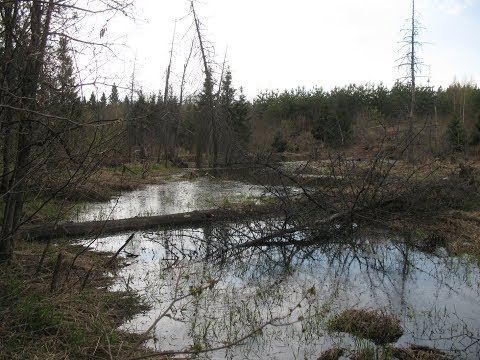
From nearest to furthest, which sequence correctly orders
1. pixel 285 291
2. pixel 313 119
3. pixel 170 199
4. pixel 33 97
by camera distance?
pixel 33 97 → pixel 285 291 → pixel 170 199 → pixel 313 119

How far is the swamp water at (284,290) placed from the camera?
5.62 meters

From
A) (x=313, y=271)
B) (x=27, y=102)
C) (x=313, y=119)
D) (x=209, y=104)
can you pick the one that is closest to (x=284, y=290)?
(x=313, y=271)

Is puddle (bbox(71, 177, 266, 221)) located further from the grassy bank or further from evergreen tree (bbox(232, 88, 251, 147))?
evergreen tree (bbox(232, 88, 251, 147))

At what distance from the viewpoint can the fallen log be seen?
32.9 feet

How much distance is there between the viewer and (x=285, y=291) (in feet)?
24.2

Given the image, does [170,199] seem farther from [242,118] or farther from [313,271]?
[242,118]

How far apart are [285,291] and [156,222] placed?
4.62m

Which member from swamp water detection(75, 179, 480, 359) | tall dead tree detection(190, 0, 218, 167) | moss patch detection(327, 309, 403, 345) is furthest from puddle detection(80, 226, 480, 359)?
tall dead tree detection(190, 0, 218, 167)

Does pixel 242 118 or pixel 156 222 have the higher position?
pixel 242 118

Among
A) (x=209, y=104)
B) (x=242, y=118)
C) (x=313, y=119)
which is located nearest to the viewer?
(x=209, y=104)

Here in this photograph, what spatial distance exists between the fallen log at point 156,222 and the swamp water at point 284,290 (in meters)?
0.26

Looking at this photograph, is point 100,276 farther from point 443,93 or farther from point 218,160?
point 443,93

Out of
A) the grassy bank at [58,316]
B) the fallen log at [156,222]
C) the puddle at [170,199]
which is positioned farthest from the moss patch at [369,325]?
the puddle at [170,199]

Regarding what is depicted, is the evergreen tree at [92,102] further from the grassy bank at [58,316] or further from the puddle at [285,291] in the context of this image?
the puddle at [285,291]
